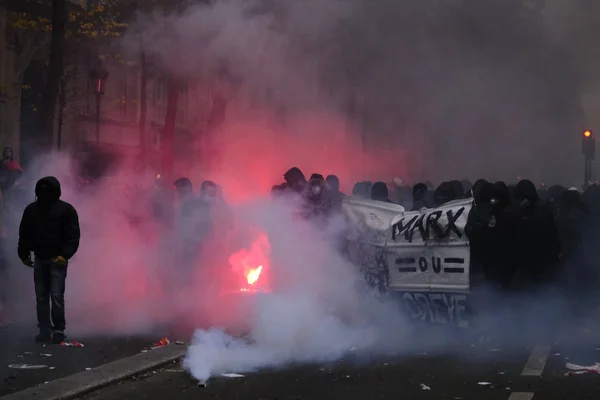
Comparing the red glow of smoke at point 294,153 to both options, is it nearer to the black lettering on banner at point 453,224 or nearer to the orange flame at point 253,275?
the orange flame at point 253,275

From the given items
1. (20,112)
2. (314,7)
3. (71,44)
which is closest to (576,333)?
(314,7)

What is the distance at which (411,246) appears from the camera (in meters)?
9.81

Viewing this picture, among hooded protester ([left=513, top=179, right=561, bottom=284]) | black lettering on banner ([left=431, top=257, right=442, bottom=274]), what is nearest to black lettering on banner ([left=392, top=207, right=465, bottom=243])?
black lettering on banner ([left=431, top=257, right=442, bottom=274])

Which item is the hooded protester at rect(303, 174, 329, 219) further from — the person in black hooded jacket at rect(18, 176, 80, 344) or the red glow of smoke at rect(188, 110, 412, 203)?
the red glow of smoke at rect(188, 110, 412, 203)

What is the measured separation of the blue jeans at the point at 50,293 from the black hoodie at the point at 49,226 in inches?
4.9

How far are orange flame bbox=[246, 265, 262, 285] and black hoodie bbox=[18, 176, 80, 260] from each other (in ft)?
9.83

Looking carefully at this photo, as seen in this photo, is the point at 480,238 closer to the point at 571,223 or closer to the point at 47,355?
the point at 571,223

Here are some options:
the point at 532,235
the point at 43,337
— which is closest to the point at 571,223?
the point at 532,235

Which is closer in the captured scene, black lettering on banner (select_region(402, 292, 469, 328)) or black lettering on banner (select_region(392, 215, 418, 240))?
black lettering on banner (select_region(402, 292, 469, 328))

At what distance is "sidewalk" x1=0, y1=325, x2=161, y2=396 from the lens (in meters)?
7.64

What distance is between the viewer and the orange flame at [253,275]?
479 inches

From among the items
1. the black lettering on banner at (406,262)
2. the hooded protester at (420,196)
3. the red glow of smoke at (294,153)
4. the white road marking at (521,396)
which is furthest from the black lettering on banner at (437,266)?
the red glow of smoke at (294,153)

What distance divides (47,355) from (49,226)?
1439 millimetres

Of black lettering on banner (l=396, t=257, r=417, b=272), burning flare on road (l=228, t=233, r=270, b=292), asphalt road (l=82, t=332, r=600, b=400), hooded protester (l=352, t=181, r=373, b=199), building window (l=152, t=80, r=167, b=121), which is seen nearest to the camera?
asphalt road (l=82, t=332, r=600, b=400)
